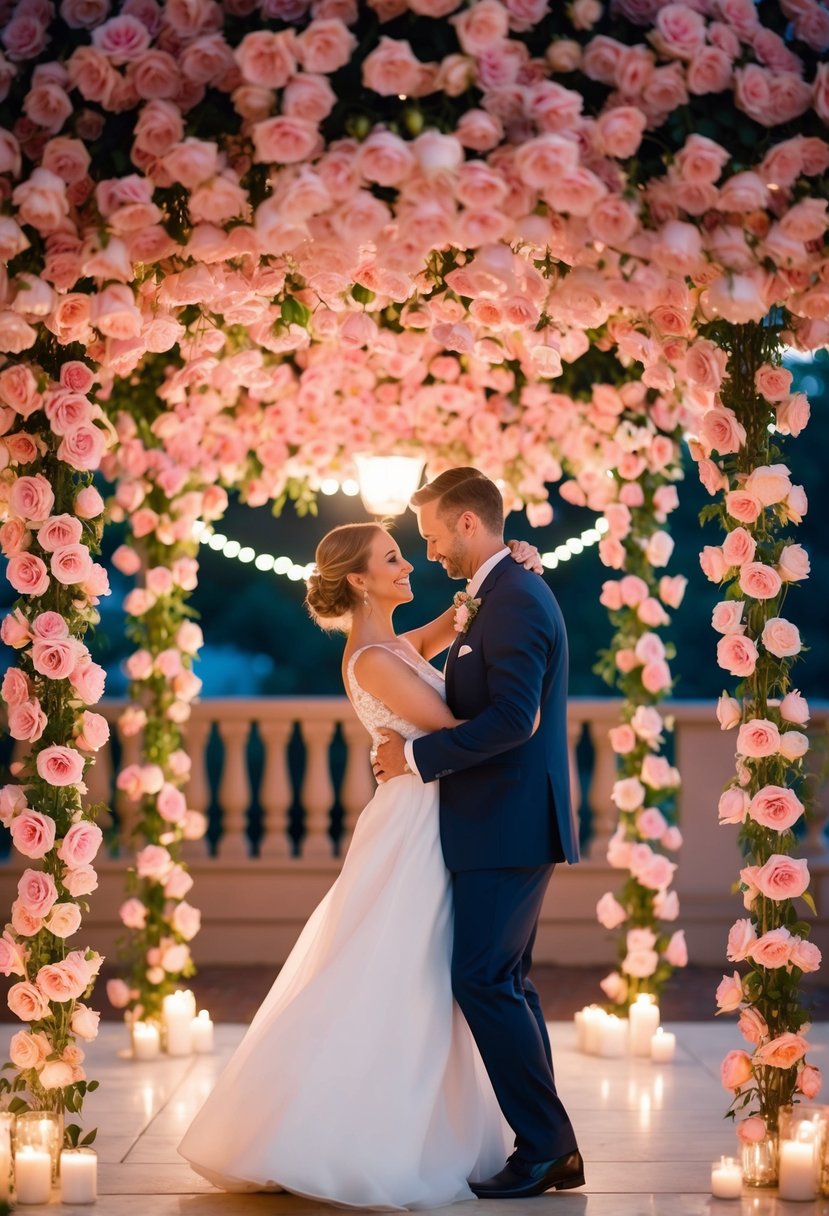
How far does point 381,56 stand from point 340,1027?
2639 millimetres

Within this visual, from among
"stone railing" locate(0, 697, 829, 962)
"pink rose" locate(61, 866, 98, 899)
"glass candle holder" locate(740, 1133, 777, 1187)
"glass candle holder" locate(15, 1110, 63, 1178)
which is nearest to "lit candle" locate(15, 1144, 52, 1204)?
"glass candle holder" locate(15, 1110, 63, 1178)

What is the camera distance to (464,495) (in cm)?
492

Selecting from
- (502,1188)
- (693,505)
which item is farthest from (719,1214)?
(693,505)

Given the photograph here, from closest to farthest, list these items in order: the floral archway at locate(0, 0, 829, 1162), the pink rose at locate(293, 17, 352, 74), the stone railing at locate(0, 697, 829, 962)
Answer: the pink rose at locate(293, 17, 352, 74) < the floral archway at locate(0, 0, 829, 1162) < the stone railing at locate(0, 697, 829, 962)

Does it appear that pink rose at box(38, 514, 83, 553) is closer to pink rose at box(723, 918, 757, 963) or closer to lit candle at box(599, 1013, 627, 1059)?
pink rose at box(723, 918, 757, 963)

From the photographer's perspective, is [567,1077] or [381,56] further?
[567,1077]

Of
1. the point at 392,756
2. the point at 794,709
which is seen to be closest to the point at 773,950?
the point at 794,709

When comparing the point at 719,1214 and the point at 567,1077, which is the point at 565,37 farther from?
the point at 567,1077

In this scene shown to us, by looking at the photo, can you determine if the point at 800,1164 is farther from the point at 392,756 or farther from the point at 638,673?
the point at 638,673

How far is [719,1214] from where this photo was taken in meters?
4.62

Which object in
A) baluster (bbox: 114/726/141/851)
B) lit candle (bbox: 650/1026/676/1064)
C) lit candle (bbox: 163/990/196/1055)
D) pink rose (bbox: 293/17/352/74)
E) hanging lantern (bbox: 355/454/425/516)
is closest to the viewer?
pink rose (bbox: 293/17/352/74)

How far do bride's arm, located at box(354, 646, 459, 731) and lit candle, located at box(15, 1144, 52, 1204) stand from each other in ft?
5.47

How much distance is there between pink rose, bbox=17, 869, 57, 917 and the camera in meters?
4.67

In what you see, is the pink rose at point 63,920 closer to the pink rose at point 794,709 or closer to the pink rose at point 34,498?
the pink rose at point 34,498
